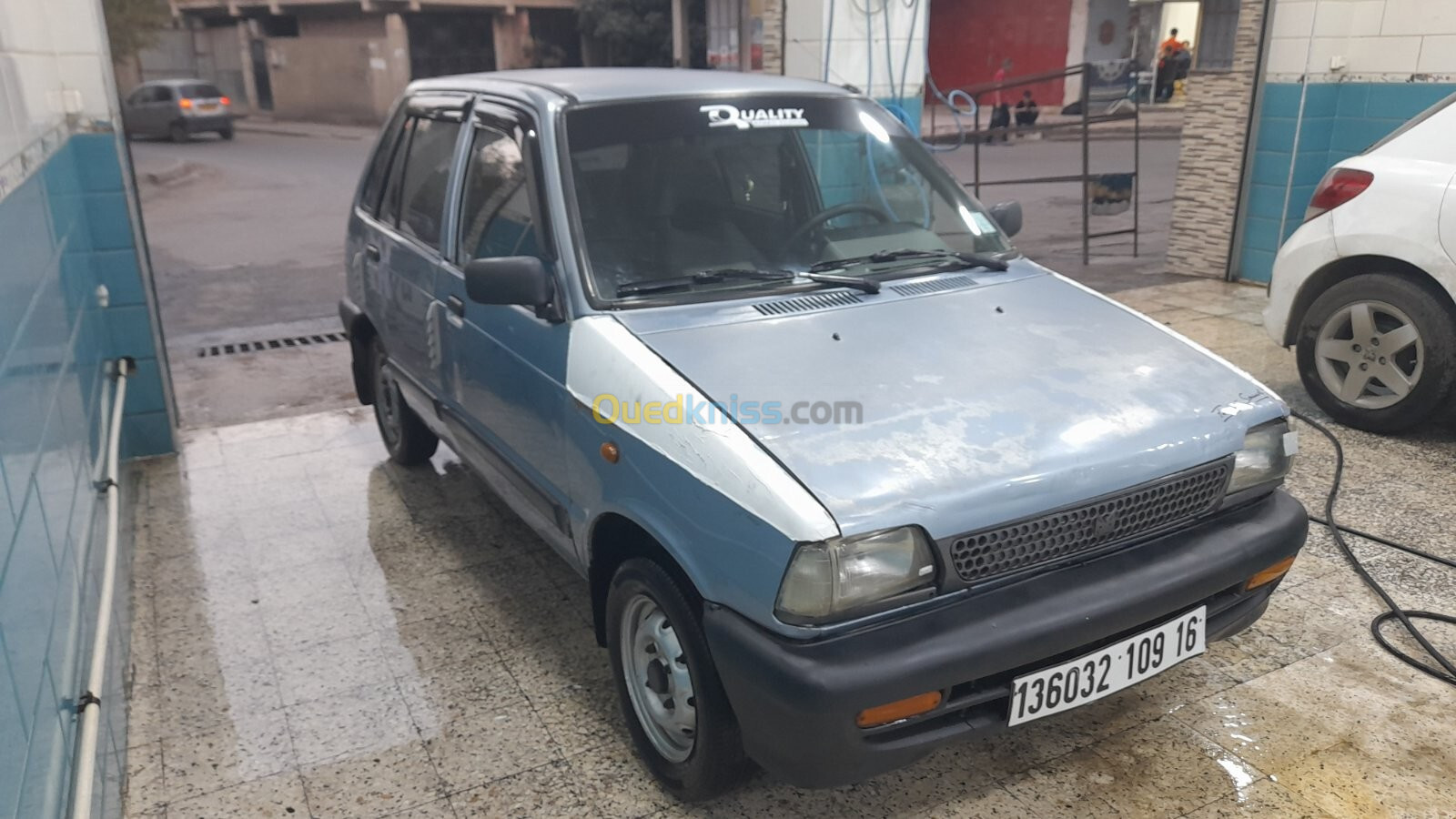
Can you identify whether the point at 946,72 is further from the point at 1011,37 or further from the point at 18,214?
the point at 18,214

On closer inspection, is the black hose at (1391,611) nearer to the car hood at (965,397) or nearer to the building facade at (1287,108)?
the car hood at (965,397)

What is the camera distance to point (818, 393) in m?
2.57

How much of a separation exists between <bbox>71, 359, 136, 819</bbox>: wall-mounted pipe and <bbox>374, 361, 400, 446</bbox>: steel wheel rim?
1098 millimetres

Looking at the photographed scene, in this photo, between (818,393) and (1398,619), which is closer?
(818,393)

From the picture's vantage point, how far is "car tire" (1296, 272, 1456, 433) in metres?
4.91

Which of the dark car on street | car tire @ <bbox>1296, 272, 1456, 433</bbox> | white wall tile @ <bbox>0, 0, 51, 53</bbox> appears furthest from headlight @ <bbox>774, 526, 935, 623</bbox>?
the dark car on street

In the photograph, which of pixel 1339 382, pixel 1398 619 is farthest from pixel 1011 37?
pixel 1398 619

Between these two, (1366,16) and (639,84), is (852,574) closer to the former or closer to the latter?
(639,84)

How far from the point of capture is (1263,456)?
279cm

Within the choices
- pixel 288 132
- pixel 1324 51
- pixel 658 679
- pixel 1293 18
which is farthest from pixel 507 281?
pixel 288 132

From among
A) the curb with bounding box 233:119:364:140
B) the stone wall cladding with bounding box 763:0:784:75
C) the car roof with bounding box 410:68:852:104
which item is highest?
the stone wall cladding with bounding box 763:0:784:75

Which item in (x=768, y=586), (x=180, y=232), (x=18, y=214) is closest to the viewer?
(x=768, y=586)

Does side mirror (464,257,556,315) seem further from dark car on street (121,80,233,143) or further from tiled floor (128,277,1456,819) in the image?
dark car on street (121,80,233,143)

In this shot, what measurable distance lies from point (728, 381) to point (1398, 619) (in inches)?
100
